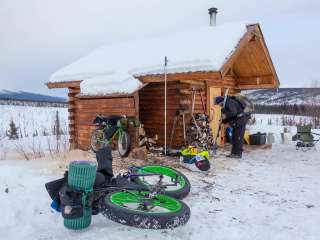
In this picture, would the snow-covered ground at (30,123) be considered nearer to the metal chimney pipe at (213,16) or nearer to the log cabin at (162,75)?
the log cabin at (162,75)

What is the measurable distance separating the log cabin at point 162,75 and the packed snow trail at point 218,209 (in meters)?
3.03

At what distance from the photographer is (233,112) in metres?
9.17

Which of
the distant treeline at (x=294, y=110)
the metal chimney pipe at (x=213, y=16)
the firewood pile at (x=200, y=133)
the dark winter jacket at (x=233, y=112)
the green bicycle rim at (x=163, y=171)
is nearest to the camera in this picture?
the green bicycle rim at (x=163, y=171)

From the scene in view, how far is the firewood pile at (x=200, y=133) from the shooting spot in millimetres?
9945

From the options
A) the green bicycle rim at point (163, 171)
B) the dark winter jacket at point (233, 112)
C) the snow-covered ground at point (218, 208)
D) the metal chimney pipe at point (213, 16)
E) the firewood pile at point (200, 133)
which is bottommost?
the snow-covered ground at point (218, 208)

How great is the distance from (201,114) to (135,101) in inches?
85.6

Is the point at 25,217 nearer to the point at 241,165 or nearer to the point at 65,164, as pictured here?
the point at 65,164

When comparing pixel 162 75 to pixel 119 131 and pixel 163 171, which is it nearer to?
pixel 119 131

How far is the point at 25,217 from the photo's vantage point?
4.39 metres

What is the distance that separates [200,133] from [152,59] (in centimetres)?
263

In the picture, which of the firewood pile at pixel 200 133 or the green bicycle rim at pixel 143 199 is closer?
the green bicycle rim at pixel 143 199

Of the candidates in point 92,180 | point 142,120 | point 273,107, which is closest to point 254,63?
point 142,120

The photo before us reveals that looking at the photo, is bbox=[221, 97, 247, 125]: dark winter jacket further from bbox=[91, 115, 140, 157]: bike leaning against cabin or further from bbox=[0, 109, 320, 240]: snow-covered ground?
bbox=[91, 115, 140, 157]: bike leaning against cabin

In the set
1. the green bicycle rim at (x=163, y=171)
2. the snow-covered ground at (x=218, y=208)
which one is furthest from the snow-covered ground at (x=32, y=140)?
the green bicycle rim at (x=163, y=171)
